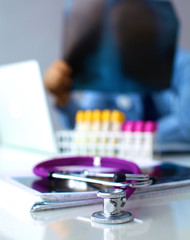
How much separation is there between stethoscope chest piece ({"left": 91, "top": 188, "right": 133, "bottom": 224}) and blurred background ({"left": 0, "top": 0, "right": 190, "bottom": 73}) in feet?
7.37

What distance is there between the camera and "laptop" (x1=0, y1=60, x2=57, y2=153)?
1.08m

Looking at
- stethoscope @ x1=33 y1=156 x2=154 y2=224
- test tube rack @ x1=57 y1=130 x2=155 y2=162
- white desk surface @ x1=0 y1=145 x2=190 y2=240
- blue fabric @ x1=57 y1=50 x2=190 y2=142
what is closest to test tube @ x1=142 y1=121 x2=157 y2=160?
test tube rack @ x1=57 y1=130 x2=155 y2=162

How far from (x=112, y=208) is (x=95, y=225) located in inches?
1.1

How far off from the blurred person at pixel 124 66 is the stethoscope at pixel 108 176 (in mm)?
1882

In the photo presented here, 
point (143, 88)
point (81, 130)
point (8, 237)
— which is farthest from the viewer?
point (143, 88)

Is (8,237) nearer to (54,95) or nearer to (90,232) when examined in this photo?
(90,232)

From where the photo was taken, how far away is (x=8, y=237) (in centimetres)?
38

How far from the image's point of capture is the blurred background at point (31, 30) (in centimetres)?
253

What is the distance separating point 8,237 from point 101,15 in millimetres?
2396

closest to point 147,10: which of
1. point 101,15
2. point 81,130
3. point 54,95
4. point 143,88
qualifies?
point 101,15

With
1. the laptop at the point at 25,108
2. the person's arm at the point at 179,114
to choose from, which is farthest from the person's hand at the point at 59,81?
the laptop at the point at 25,108

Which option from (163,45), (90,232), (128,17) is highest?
(128,17)

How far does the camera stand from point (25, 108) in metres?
1.21

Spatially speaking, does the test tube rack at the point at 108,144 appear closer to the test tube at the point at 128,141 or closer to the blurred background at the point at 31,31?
the test tube at the point at 128,141
